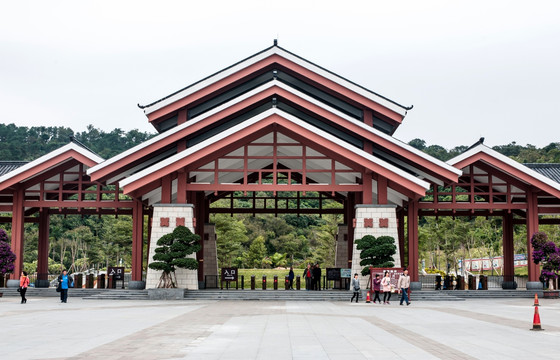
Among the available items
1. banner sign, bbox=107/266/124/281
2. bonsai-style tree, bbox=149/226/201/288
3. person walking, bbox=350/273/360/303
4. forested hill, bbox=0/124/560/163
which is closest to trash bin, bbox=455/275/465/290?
person walking, bbox=350/273/360/303

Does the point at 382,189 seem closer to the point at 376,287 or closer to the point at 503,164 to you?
the point at 376,287

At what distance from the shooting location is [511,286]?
37.3 meters

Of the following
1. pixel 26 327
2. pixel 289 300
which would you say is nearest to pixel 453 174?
pixel 289 300

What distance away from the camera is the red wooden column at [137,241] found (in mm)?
31812

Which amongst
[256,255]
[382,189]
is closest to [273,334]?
[382,189]

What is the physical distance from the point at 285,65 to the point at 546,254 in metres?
16.0

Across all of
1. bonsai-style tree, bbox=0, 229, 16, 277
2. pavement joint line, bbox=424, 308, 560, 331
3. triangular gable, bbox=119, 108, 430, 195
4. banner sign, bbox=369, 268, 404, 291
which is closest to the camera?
pavement joint line, bbox=424, 308, 560, 331

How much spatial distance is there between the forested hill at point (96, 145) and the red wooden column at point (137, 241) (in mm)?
48701

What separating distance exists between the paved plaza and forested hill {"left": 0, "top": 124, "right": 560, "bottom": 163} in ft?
178

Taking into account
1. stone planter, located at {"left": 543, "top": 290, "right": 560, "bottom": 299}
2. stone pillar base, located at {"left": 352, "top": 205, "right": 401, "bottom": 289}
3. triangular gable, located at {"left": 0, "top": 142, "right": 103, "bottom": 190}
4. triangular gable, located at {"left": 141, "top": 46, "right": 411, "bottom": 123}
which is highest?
triangular gable, located at {"left": 141, "top": 46, "right": 411, "bottom": 123}

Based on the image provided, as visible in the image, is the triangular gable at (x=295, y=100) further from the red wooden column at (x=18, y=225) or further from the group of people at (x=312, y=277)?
the group of people at (x=312, y=277)

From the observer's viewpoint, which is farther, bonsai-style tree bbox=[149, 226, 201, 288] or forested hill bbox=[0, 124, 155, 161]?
forested hill bbox=[0, 124, 155, 161]

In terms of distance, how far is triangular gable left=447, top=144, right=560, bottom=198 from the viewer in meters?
31.5

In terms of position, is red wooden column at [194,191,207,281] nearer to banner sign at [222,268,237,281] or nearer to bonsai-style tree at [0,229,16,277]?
banner sign at [222,268,237,281]
